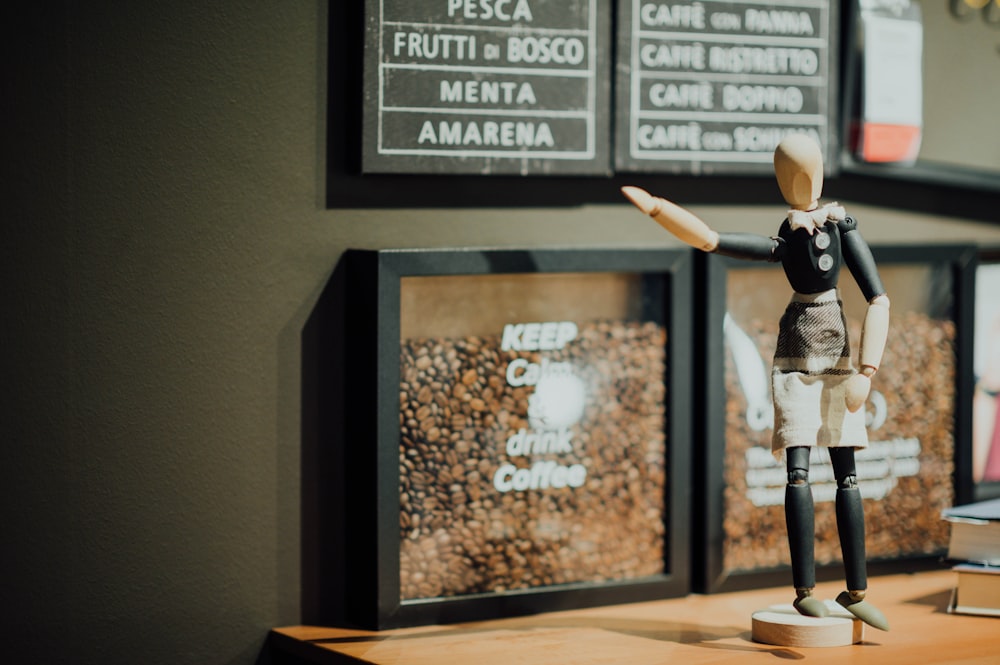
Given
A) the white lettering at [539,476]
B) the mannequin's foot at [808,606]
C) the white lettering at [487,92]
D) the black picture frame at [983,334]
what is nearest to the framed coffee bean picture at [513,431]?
the white lettering at [539,476]

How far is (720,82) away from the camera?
2400 millimetres

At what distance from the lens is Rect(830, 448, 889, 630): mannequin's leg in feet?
6.57

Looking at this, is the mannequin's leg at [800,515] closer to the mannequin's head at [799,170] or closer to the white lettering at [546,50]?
the mannequin's head at [799,170]

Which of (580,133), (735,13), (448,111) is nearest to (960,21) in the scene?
(735,13)

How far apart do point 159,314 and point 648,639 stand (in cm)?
87

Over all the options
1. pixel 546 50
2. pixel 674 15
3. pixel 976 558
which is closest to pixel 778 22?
pixel 674 15

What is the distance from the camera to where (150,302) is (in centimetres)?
205

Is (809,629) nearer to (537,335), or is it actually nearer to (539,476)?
→ (539,476)

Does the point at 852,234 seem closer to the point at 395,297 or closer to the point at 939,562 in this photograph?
the point at 395,297

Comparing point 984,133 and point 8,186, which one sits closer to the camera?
point 8,186

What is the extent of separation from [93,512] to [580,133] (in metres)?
0.96

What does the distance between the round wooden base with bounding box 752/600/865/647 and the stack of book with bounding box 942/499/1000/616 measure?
0.28m

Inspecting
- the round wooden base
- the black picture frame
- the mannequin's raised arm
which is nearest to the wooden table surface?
the round wooden base

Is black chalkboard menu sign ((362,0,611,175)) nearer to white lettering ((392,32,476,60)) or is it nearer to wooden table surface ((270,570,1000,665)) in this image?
white lettering ((392,32,476,60))
